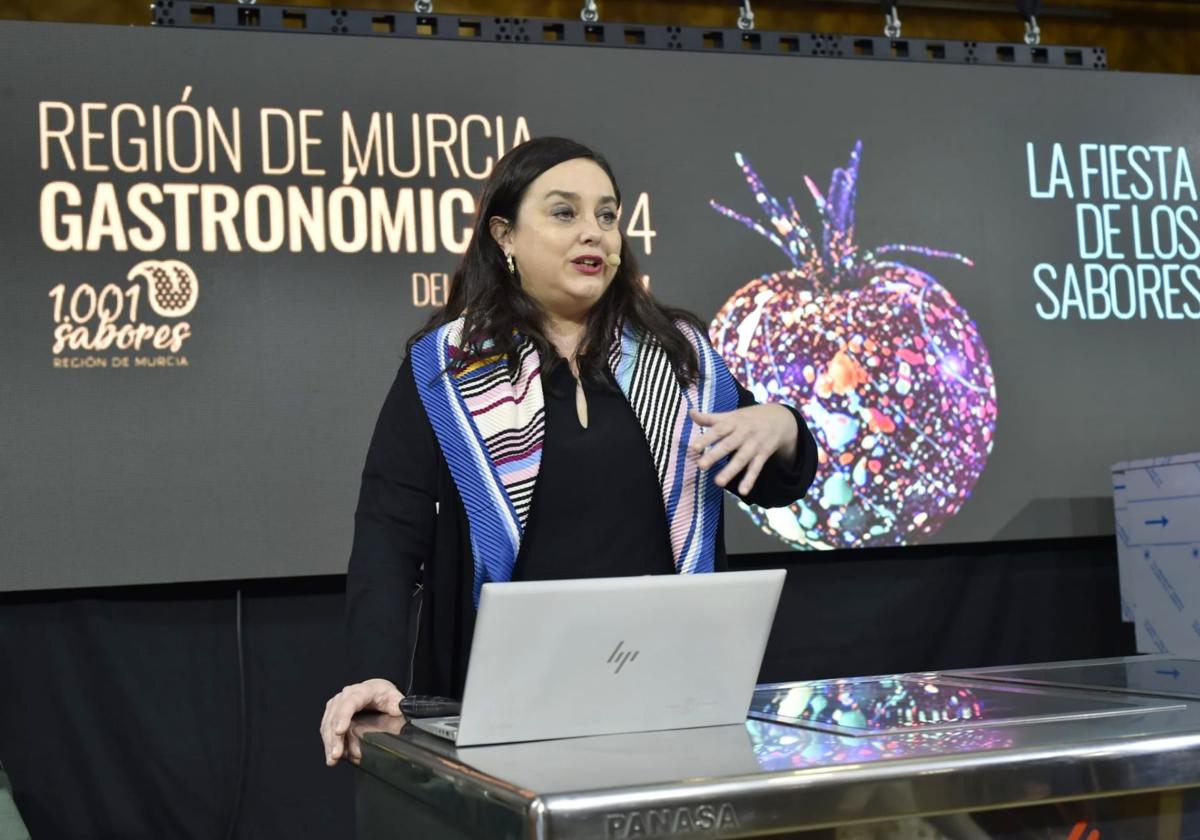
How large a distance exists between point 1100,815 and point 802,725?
267mm

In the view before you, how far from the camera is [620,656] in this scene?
45.1 inches

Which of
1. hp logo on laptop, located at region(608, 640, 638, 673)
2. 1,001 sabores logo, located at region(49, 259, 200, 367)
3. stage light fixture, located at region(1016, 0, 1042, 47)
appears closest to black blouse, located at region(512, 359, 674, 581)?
hp logo on laptop, located at region(608, 640, 638, 673)

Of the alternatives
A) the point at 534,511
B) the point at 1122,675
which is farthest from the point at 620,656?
the point at 1122,675

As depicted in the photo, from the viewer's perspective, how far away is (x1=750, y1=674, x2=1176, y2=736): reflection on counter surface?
1202 mm

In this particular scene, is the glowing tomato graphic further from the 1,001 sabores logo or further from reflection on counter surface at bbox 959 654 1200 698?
reflection on counter surface at bbox 959 654 1200 698

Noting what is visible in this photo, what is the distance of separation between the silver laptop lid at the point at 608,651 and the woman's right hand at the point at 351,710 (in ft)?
0.80

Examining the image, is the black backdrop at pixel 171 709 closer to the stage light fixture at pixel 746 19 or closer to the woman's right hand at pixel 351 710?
the stage light fixture at pixel 746 19

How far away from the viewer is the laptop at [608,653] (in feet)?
3.59

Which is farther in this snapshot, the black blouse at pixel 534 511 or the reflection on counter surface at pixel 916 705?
the black blouse at pixel 534 511

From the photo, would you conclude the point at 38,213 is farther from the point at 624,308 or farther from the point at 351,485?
the point at 624,308

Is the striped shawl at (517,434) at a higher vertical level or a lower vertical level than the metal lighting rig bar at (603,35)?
lower

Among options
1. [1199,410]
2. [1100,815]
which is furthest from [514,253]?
[1199,410]

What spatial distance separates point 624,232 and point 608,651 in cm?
240

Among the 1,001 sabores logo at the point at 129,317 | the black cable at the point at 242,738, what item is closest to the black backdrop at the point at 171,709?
the black cable at the point at 242,738
